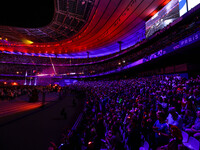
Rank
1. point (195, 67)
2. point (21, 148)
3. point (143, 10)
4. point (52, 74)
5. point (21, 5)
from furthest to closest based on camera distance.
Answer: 1. point (52, 74)
2. point (143, 10)
3. point (195, 67)
4. point (21, 5)
5. point (21, 148)

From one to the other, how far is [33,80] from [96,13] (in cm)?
3448

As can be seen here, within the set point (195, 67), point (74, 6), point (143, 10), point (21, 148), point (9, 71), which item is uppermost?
point (74, 6)

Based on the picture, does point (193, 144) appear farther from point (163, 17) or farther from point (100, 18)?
point (100, 18)

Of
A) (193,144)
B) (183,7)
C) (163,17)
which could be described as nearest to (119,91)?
(193,144)

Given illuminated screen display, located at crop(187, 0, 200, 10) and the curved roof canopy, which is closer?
illuminated screen display, located at crop(187, 0, 200, 10)

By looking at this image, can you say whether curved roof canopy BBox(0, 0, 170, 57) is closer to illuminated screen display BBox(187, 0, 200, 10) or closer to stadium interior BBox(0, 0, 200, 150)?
stadium interior BBox(0, 0, 200, 150)

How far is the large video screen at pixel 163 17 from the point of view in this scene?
1186 centimetres

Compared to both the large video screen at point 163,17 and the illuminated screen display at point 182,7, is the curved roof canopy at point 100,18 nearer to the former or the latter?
the large video screen at point 163,17

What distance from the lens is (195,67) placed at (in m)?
10.9

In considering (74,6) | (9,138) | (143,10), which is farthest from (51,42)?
(9,138)

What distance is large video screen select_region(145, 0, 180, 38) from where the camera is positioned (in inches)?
467

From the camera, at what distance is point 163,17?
13266 mm

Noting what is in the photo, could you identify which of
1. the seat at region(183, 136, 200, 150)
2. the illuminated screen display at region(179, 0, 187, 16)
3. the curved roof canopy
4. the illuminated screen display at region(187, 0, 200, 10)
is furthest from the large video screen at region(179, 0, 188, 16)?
the seat at region(183, 136, 200, 150)

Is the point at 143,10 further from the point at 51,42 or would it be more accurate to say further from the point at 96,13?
the point at 51,42
